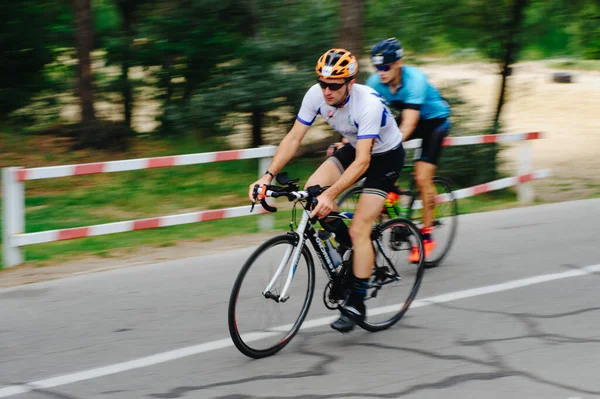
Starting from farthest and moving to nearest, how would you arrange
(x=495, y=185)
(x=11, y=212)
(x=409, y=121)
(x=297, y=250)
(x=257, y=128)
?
1. (x=257, y=128)
2. (x=495, y=185)
3. (x=11, y=212)
4. (x=409, y=121)
5. (x=297, y=250)

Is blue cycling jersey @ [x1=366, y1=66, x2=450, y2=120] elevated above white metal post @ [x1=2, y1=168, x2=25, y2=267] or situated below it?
above

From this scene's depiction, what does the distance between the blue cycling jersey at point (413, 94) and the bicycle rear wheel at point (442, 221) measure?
68cm

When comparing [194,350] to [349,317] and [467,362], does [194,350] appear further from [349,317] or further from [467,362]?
[467,362]

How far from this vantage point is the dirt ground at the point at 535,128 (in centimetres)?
798

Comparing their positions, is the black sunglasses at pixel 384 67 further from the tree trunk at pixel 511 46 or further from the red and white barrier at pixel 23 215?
the tree trunk at pixel 511 46

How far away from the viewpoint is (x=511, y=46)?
47.0 ft

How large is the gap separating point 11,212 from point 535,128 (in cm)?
1956

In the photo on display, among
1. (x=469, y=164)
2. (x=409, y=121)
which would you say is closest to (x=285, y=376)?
(x=409, y=121)

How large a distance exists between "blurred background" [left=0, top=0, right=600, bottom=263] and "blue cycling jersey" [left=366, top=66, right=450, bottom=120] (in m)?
4.57

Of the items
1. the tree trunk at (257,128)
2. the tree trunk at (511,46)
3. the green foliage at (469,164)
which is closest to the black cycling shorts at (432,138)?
the green foliage at (469,164)

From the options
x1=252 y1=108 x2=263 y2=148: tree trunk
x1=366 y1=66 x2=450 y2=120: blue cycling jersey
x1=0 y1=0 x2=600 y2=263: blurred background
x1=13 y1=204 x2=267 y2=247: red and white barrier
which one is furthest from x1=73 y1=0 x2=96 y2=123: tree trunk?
x1=366 y1=66 x2=450 y2=120: blue cycling jersey

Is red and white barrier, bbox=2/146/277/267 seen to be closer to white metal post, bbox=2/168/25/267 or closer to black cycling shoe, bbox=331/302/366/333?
white metal post, bbox=2/168/25/267

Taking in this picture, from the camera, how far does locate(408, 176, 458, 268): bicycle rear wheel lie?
7730mm

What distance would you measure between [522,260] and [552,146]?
545 inches
